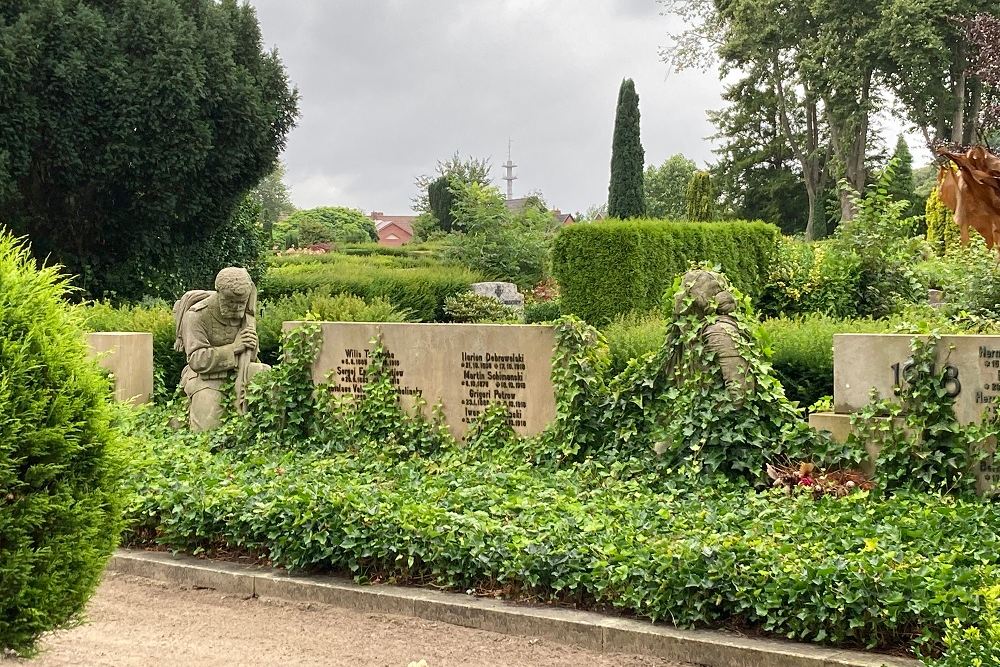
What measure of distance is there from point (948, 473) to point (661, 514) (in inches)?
85.1

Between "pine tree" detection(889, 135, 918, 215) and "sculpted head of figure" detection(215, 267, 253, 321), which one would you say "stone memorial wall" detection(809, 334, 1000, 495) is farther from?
"pine tree" detection(889, 135, 918, 215)

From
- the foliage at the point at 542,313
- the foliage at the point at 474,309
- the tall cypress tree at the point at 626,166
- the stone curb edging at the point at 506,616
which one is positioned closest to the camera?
the stone curb edging at the point at 506,616

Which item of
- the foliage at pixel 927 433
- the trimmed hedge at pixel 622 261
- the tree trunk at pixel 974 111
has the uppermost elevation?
the tree trunk at pixel 974 111

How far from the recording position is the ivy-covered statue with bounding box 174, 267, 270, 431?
995cm

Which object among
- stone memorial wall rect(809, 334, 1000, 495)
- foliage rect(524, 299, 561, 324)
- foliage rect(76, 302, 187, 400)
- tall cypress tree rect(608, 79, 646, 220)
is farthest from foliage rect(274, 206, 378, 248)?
stone memorial wall rect(809, 334, 1000, 495)

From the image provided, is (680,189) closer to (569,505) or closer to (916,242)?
(916,242)

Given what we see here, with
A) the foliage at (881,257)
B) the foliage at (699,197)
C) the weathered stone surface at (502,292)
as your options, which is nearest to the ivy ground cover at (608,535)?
the foliage at (881,257)

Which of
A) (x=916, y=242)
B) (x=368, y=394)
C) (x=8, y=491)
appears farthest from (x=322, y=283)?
(x=8, y=491)

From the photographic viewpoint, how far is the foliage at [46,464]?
3834 millimetres

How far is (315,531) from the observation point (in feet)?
20.1

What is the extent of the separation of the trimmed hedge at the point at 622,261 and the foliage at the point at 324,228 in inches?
1156

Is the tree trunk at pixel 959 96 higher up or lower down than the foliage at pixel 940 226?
higher up

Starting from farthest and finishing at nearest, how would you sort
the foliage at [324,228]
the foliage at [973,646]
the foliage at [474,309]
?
1. the foliage at [324,228]
2. the foliage at [474,309]
3. the foliage at [973,646]

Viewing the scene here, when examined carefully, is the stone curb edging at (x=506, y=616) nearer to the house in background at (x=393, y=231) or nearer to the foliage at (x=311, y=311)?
the foliage at (x=311, y=311)
